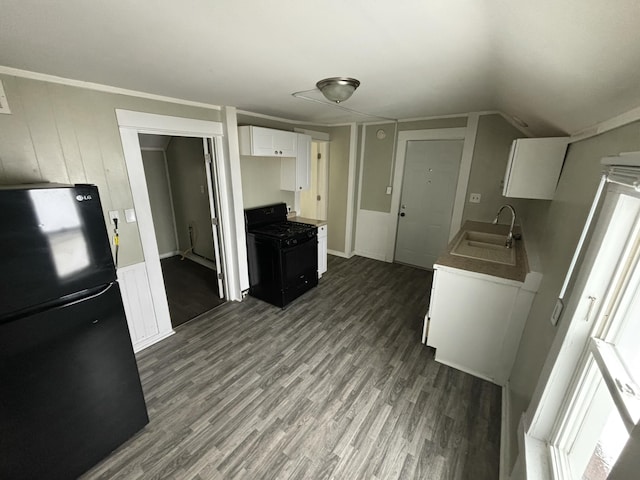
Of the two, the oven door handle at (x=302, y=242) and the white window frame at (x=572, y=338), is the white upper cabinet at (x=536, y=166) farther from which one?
the oven door handle at (x=302, y=242)

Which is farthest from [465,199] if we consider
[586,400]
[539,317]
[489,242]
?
[586,400]

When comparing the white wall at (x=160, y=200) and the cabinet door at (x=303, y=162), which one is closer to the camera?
the cabinet door at (x=303, y=162)

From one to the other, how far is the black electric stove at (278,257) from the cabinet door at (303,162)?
0.57 m

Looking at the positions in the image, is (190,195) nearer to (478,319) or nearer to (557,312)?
(478,319)

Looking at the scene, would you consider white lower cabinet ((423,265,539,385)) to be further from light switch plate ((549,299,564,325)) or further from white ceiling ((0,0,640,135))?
white ceiling ((0,0,640,135))

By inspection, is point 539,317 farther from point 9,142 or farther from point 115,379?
point 9,142

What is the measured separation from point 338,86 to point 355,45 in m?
0.48

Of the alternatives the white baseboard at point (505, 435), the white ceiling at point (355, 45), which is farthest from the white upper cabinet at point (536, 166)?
the white baseboard at point (505, 435)

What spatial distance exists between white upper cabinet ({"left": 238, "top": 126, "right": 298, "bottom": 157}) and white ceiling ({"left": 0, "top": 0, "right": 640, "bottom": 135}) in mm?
948

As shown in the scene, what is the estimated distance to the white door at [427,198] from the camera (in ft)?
11.9

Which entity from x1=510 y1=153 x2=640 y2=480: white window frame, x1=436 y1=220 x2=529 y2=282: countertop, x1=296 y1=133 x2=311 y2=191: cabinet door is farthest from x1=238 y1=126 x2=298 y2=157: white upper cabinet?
x1=510 y1=153 x2=640 y2=480: white window frame

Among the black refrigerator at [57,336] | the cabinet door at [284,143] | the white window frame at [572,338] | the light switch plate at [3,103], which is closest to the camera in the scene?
the white window frame at [572,338]

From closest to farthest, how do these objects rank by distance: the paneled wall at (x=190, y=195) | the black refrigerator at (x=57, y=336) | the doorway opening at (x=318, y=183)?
the black refrigerator at (x=57, y=336), the paneled wall at (x=190, y=195), the doorway opening at (x=318, y=183)

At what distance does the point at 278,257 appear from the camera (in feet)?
9.58
